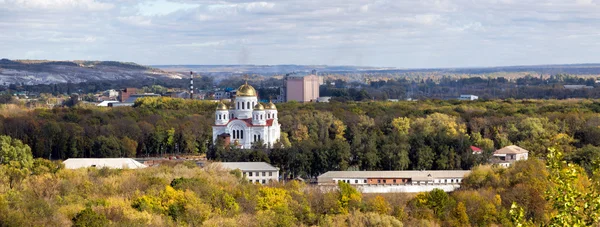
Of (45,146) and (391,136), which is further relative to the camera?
(45,146)

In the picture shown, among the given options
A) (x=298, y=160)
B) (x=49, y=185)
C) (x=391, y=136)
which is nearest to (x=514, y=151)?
(x=391, y=136)

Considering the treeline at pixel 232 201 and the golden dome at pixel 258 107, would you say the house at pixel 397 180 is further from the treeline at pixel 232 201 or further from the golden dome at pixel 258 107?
the golden dome at pixel 258 107

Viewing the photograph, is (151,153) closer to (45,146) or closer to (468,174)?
(45,146)

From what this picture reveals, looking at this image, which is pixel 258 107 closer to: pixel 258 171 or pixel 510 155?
pixel 258 171

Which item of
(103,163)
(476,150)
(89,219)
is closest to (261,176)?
(103,163)

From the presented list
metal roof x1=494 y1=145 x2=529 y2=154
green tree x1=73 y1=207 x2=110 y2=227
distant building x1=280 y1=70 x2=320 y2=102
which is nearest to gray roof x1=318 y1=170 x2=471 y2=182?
metal roof x1=494 y1=145 x2=529 y2=154


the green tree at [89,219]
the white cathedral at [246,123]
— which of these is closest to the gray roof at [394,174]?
the white cathedral at [246,123]
